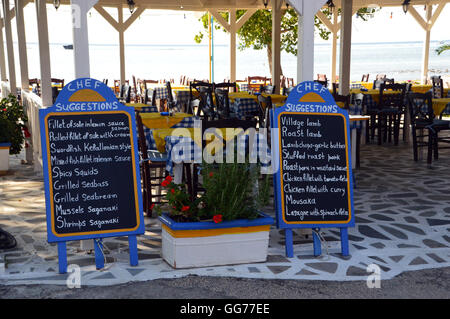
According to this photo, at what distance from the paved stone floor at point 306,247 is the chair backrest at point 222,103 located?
122 inches

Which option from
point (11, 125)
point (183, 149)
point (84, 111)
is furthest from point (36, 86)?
point (84, 111)

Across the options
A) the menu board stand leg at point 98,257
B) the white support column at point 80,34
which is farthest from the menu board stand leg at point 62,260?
the white support column at point 80,34

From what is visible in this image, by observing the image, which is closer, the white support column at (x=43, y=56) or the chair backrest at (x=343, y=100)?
the white support column at (x=43, y=56)

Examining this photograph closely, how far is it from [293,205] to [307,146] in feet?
1.51

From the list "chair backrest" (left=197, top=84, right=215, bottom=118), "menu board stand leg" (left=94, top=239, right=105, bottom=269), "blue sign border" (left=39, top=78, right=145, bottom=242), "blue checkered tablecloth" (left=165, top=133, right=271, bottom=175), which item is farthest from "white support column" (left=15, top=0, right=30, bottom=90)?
"menu board stand leg" (left=94, top=239, right=105, bottom=269)

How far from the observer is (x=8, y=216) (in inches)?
201

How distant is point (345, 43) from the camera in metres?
8.94

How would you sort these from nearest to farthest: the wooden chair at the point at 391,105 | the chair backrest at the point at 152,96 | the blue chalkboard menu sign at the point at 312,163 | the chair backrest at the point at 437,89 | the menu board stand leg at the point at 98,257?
the menu board stand leg at the point at 98,257, the blue chalkboard menu sign at the point at 312,163, the chair backrest at the point at 152,96, the wooden chair at the point at 391,105, the chair backrest at the point at 437,89

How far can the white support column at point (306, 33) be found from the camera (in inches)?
169

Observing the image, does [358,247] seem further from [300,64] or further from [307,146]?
[300,64]

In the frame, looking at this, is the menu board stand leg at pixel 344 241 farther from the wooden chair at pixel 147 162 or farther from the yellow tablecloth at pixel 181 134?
the wooden chair at pixel 147 162

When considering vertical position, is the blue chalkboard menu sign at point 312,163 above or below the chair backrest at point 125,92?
below
